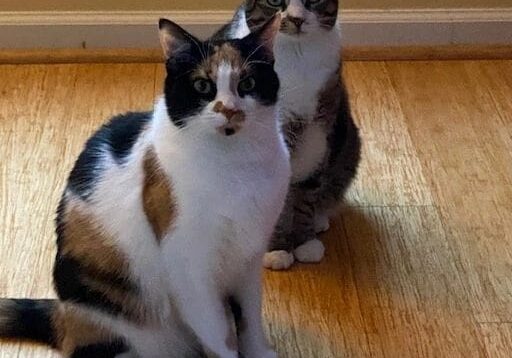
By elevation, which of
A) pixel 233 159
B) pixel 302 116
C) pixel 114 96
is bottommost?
pixel 114 96

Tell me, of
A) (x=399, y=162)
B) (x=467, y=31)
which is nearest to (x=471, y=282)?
(x=399, y=162)

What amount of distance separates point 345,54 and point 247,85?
1.25 meters

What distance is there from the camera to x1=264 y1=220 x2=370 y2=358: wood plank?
1.82 meters

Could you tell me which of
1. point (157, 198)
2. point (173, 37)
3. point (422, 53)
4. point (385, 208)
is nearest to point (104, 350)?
point (157, 198)

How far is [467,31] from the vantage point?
2789 mm

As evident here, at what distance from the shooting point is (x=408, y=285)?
1.97 m

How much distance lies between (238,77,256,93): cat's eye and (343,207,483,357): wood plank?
59cm

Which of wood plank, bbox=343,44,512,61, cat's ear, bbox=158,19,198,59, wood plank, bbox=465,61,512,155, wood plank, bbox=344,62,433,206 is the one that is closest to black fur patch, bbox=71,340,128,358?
cat's ear, bbox=158,19,198,59

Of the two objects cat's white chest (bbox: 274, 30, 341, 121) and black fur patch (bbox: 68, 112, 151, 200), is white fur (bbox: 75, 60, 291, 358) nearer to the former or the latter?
black fur patch (bbox: 68, 112, 151, 200)

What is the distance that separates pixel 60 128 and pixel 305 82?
2.61 ft

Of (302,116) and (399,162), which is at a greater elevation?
(302,116)

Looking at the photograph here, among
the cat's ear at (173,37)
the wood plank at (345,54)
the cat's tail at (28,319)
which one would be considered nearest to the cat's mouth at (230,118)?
the cat's ear at (173,37)

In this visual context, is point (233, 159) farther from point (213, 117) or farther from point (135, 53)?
point (135, 53)

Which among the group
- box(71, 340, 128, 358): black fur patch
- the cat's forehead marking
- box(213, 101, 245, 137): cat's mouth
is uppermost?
the cat's forehead marking
